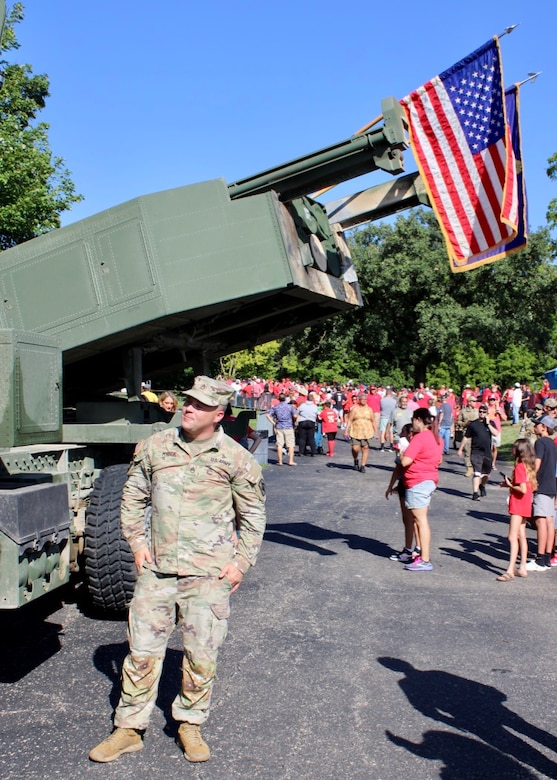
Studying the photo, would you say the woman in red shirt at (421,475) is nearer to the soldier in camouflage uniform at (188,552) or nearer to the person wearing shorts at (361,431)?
the soldier in camouflage uniform at (188,552)

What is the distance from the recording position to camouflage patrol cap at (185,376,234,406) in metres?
4.04

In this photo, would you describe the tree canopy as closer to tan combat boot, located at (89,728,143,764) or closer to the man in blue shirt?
the man in blue shirt

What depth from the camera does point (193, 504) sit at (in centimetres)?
404

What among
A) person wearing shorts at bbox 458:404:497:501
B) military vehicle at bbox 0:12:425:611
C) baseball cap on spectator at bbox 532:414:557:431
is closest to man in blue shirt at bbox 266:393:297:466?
person wearing shorts at bbox 458:404:497:501

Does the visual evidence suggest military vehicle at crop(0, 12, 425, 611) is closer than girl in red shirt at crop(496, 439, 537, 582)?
Yes

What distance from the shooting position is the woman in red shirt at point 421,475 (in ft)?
26.1

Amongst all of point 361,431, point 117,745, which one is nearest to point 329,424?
point 361,431

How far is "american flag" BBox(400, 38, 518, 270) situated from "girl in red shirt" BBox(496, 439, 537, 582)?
195 cm

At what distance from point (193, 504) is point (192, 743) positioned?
1.12m

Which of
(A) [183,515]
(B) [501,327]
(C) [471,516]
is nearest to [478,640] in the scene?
(A) [183,515]

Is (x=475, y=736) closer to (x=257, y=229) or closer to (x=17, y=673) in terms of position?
(x=17, y=673)

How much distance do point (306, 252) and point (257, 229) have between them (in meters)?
0.69

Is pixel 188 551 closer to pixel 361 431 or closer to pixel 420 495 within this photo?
pixel 420 495

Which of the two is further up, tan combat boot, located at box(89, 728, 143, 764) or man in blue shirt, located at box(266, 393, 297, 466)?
man in blue shirt, located at box(266, 393, 297, 466)
